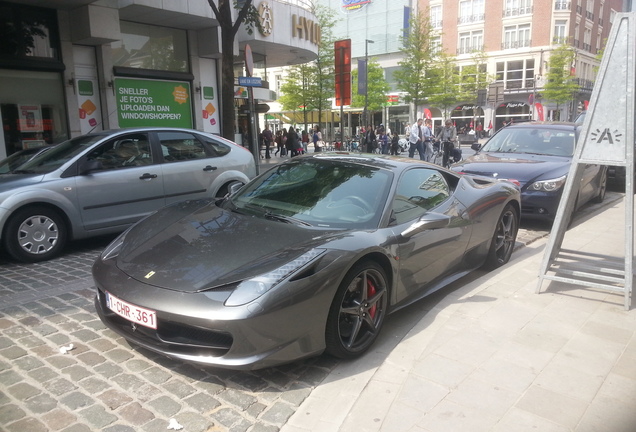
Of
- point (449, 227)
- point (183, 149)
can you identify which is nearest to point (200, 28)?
point (183, 149)

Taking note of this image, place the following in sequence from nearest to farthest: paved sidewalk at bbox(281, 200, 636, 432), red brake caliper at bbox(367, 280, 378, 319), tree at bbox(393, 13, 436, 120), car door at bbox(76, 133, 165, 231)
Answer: paved sidewalk at bbox(281, 200, 636, 432) → red brake caliper at bbox(367, 280, 378, 319) → car door at bbox(76, 133, 165, 231) → tree at bbox(393, 13, 436, 120)

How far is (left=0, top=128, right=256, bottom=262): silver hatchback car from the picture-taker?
5.32m

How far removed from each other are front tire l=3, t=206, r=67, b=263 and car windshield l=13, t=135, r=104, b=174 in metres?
0.54

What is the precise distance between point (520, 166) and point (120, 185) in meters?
5.76

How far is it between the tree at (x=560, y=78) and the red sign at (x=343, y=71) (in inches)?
1418

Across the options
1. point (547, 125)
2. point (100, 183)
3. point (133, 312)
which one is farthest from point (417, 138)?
point (133, 312)

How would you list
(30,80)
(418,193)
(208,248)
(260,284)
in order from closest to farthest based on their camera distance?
(260,284)
(208,248)
(418,193)
(30,80)

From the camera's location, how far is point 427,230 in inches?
151

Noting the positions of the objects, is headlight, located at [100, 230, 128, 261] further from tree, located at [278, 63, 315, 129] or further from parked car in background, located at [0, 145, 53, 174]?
tree, located at [278, 63, 315, 129]

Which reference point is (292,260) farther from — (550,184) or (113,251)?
(550,184)

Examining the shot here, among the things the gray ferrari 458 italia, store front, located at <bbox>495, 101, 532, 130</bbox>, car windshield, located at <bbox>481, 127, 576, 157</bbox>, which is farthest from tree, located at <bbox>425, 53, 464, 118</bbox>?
the gray ferrari 458 italia

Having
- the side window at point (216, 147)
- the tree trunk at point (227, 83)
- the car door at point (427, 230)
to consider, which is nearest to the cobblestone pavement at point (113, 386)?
the car door at point (427, 230)

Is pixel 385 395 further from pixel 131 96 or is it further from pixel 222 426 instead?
pixel 131 96

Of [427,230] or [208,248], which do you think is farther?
[427,230]
